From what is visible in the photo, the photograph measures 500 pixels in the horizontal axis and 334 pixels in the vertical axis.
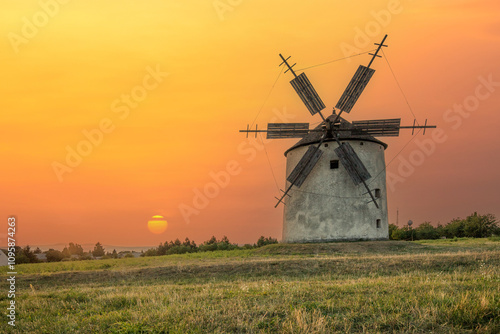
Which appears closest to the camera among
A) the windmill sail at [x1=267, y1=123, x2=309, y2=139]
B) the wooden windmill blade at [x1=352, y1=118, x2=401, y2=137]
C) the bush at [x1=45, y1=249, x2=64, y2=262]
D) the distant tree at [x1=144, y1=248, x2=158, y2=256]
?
the wooden windmill blade at [x1=352, y1=118, x2=401, y2=137]

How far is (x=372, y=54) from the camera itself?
3572cm

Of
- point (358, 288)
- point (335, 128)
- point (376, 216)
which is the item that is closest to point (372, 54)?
point (335, 128)

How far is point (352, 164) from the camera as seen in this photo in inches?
1353

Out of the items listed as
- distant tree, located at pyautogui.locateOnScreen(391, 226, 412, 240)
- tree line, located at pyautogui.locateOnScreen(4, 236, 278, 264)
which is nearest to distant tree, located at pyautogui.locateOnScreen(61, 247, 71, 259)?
tree line, located at pyautogui.locateOnScreen(4, 236, 278, 264)

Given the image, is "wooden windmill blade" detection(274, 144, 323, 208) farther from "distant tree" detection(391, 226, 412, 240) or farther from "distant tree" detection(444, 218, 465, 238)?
"distant tree" detection(444, 218, 465, 238)

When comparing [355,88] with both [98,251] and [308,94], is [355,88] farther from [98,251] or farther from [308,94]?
[98,251]

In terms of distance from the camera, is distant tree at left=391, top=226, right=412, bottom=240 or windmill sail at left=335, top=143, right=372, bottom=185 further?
distant tree at left=391, top=226, right=412, bottom=240

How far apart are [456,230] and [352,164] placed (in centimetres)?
2199

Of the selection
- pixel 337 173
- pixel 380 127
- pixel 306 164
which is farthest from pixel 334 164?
pixel 380 127

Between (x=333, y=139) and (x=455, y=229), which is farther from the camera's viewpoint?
(x=455, y=229)

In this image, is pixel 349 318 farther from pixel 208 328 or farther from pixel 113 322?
pixel 113 322

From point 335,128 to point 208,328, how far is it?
2879 cm

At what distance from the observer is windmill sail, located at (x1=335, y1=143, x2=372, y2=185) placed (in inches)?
Result: 1344

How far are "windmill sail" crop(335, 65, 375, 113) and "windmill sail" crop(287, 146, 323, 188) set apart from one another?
3.98m
